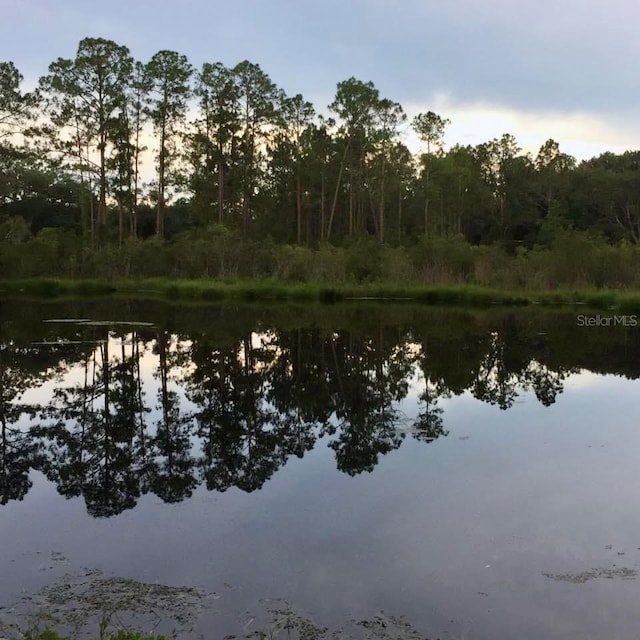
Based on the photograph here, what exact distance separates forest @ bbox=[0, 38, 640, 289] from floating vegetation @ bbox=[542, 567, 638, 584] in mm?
21334

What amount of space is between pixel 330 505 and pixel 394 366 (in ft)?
20.4

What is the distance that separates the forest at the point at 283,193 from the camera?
91.0ft

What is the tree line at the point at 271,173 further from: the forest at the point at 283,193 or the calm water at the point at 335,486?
the calm water at the point at 335,486

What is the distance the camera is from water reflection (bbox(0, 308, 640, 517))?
6004mm

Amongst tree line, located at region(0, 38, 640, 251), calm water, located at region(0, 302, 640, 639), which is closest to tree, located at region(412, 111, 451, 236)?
tree line, located at region(0, 38, 640, 251)

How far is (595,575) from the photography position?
3.96 m

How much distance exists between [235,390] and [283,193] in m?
45.6

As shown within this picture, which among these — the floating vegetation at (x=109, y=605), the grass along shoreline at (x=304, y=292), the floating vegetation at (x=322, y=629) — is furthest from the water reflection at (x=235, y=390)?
the grass along shoreline at (x=304, y=292)

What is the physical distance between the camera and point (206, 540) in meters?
4.41

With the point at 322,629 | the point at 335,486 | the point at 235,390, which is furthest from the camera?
the point at 235,390

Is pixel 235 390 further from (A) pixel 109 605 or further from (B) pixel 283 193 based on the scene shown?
(B) pixel 283 193

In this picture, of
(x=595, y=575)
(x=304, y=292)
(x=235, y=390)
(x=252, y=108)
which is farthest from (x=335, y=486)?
(x=252, y=108)

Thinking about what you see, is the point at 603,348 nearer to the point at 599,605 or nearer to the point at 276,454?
the point at 276,454

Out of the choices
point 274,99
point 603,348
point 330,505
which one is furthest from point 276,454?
point 274,99
